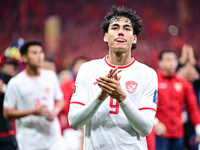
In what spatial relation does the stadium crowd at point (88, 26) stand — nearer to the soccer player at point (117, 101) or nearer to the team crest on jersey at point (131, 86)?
the soccer player at point (117, 101)

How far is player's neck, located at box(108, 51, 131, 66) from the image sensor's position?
2605mm

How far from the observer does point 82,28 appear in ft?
81.6

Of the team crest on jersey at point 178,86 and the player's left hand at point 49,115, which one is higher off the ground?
the team crest on jersey at point 178,86

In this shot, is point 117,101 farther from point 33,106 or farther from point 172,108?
point 172,108

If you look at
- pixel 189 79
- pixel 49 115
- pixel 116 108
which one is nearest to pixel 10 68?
pixel 49 115

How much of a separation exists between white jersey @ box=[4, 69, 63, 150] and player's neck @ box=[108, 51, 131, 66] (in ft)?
6.99

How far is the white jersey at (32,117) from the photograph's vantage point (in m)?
4.34

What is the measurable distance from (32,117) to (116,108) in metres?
2.20

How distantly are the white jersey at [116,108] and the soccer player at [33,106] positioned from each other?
1.76 m

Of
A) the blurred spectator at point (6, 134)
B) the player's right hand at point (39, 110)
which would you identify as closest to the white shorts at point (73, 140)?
the blurred spectator at point (6, 134)

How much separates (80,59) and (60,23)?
1813cm

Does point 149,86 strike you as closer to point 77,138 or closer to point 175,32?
point 77,138

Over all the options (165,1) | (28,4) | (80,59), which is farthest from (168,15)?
(80,59)

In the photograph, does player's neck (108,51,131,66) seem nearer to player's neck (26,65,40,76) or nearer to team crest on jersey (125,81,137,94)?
team crest on jersey (125,81,137,94)
